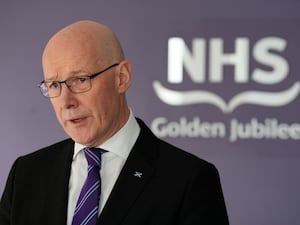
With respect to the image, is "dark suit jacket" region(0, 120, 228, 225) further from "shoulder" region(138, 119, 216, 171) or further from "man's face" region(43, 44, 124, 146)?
"man's face" region(43, 44, 124, 146)

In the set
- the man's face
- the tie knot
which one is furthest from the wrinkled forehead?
the tie knot

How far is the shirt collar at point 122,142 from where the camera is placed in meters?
1.31

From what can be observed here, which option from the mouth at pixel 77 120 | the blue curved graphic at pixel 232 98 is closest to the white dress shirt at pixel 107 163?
the mouth at pixel 77 120

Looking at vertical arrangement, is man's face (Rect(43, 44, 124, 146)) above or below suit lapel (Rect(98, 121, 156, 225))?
above

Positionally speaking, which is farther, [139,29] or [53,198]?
[139,29]

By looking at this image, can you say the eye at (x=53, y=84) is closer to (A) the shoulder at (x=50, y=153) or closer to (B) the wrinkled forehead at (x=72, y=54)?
(B) the wrinkled forehead at (x=72, y=54)

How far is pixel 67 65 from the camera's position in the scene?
1.19 metres

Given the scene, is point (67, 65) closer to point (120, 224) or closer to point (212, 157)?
point (120, 224)

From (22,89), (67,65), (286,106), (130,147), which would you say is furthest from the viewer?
(22,89)

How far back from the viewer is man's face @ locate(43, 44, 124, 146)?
3.93 ft

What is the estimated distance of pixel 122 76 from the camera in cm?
131

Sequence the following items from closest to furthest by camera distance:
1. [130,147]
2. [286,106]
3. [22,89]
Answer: [130,147] → [286,106] → [22,89]

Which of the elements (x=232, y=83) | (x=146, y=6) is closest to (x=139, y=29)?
(x=146, y=6)

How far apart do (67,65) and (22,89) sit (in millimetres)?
2213
